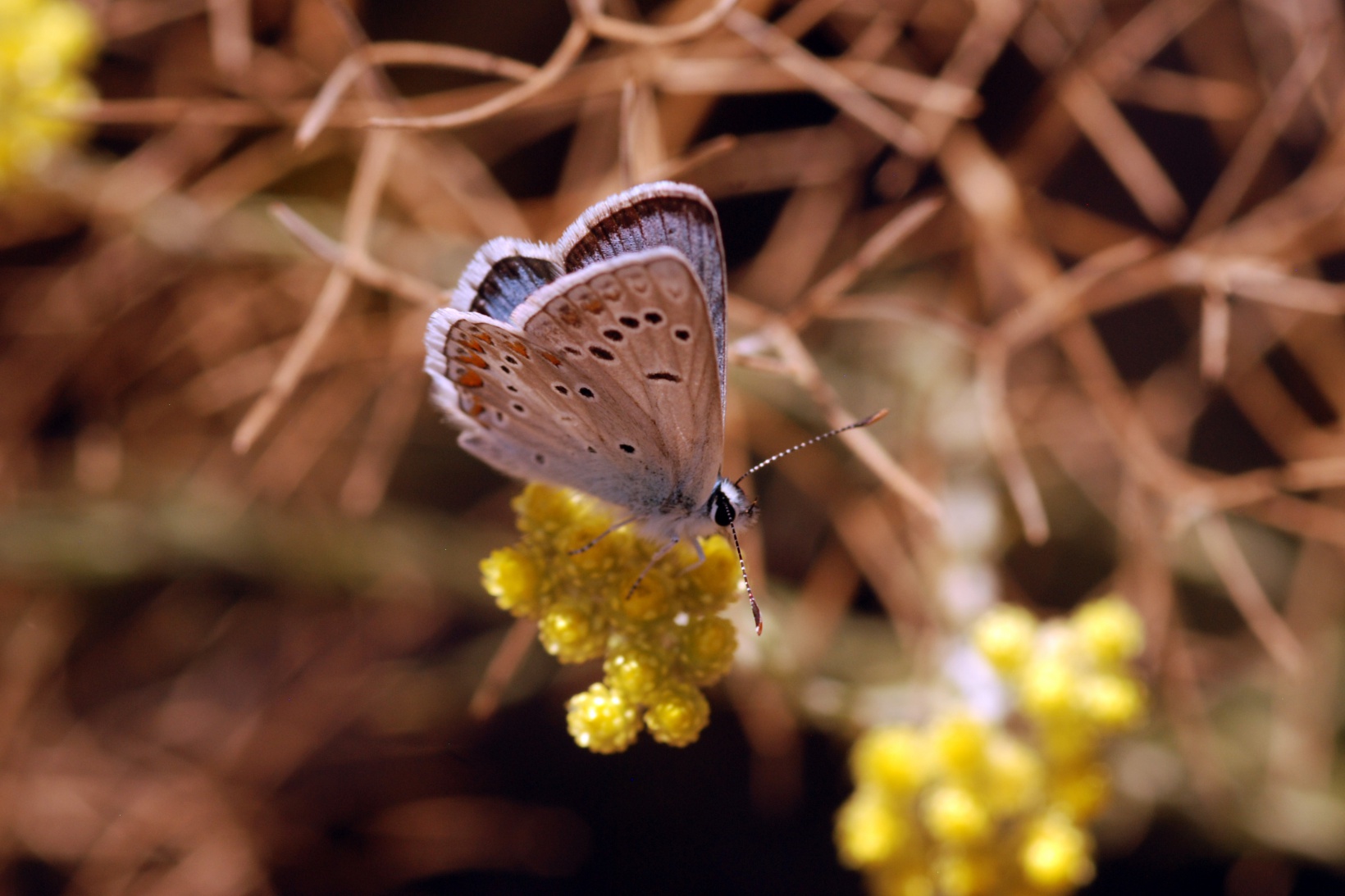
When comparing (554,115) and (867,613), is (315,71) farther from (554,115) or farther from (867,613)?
(867,613)

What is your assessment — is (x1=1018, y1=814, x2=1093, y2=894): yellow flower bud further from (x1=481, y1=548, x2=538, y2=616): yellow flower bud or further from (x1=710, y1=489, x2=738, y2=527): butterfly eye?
(x1=481, y1=548, x2=538, y2=616): yellow flower bud

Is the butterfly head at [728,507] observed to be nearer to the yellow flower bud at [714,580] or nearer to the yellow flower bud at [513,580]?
the yellow flower bud at [714,580]

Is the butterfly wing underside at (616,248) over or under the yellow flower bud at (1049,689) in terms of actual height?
over

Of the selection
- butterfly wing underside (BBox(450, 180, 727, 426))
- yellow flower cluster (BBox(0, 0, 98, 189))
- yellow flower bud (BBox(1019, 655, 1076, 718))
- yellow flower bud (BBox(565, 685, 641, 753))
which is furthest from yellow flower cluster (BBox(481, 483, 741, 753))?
yellow flower cluster (BBox(0, 0, 98, 189))

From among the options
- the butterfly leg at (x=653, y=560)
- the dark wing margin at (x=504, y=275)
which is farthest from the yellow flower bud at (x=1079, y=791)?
the dark wing margin at (x=504, y=275)

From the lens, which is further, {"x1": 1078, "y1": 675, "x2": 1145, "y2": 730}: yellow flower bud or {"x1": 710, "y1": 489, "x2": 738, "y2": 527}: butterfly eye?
{"x1": 1078, "y1": 675, "x2": 1145, "y2": 730}: yellow flower bud

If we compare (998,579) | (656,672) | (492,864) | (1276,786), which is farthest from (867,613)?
(656,672)

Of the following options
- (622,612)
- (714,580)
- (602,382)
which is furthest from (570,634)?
(602,382)
